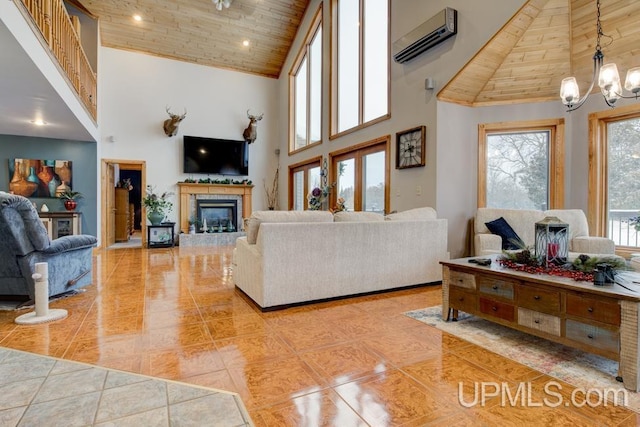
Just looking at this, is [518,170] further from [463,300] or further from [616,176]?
[463,300]

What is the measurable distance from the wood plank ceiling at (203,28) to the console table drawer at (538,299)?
7586 millimetres

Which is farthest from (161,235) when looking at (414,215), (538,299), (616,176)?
(616,176)

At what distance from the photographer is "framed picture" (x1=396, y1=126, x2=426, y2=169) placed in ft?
15.0

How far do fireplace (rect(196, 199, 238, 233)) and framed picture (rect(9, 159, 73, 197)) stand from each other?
105 inches

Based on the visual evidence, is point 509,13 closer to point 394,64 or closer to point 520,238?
point 394,64

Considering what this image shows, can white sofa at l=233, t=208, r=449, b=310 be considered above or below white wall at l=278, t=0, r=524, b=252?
below

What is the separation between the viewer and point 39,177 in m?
6.30

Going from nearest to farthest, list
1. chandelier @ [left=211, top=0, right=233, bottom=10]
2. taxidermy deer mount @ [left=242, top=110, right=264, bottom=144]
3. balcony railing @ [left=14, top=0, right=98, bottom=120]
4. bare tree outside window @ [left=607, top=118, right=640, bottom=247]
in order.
A: balcony railing @ [left=14, top=0, right=98, bottom=120]
bare tree outside window @ [left=607, top=118, right=640, bottom=247]
chandelier @ [left=211, top=0, right=233, bottom=10]
taxidermy deer mount @ [left=242, top=110, right=264, bottom=144]

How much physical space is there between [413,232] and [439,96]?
6.53ft

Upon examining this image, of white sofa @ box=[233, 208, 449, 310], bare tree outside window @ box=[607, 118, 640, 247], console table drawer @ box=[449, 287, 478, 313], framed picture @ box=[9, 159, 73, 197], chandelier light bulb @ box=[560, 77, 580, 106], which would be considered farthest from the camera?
framed picture @ box=[9, 159, 73, 197]

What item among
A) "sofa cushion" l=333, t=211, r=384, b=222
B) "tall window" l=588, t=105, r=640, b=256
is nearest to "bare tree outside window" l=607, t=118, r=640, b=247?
"tall window" l=588, t=105, r=640, b=256

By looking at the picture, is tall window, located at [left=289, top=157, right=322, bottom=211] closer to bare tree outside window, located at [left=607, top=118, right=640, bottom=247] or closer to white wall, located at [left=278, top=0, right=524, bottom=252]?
white wall, located at [left=278, top=0, right=524, bottom=252]

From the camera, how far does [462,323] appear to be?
2654 mm

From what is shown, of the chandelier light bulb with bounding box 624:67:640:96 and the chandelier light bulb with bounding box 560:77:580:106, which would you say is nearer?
the chandelier light bulb with bounding box 624:67:640:96
